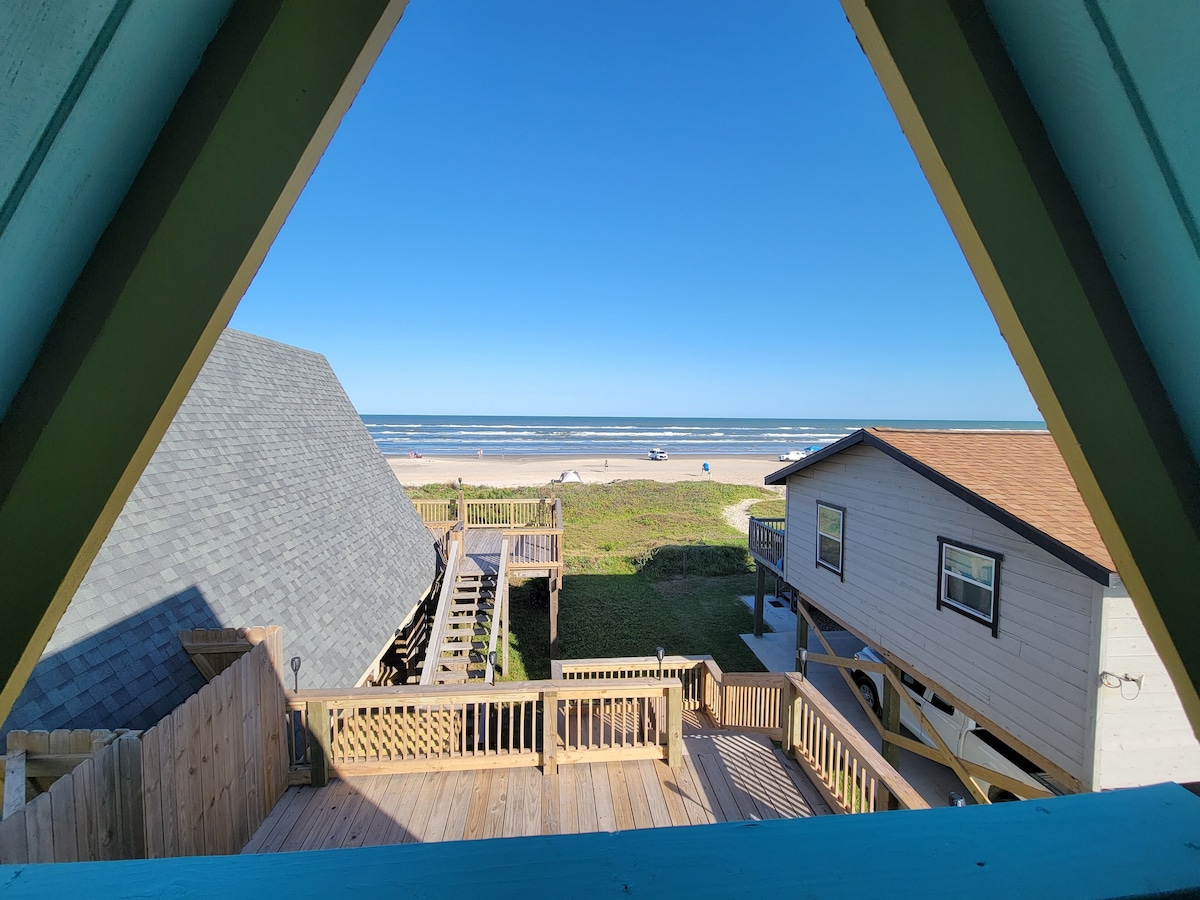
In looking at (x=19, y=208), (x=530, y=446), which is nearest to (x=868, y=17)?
(x=19, y=208)

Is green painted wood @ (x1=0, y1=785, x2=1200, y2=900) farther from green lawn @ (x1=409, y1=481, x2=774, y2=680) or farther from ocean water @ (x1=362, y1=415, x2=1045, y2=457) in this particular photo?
ocean water @ (x1=362, y1=415, x2=1045, y2=457)

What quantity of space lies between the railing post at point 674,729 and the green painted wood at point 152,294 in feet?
17.3

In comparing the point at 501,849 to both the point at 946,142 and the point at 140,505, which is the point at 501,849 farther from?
the point at 140,505

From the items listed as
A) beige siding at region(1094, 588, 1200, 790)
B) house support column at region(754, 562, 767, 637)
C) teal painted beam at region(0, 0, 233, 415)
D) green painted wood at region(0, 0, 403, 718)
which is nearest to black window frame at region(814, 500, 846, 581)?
house support column at region(754, 562, 767, 637)

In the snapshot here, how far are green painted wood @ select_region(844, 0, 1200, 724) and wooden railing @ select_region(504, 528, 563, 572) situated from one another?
38.5 feet

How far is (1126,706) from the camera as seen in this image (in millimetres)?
5277

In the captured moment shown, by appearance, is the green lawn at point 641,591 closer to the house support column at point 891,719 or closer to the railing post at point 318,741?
the house support column at point 891,719

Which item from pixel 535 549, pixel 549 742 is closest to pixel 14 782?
pixel 549 742

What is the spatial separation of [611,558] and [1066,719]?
→ 13.3m

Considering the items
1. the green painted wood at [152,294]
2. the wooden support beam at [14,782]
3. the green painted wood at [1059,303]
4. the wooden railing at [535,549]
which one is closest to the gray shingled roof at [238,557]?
the wooden support beam at [14,782]

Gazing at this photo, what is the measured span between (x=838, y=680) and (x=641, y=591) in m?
5.83

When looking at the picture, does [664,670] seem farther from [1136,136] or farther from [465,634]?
[1136,136]

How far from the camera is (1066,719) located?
5508 mm

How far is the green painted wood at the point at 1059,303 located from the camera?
1.82ft
